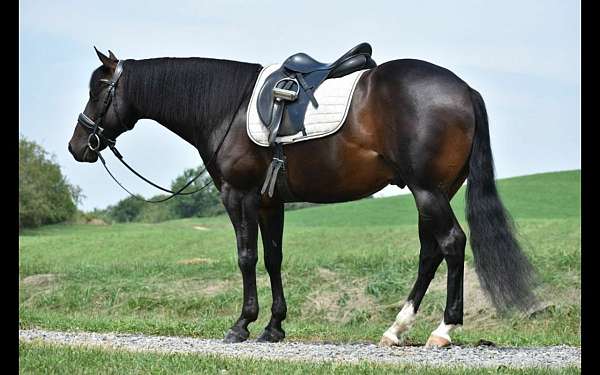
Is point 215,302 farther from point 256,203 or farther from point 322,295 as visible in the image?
point 256,203

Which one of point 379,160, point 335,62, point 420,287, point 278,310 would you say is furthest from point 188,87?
point 420,287

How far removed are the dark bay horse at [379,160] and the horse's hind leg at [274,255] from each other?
12mm

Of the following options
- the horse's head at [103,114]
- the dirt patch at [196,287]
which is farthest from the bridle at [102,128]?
the dirt patch at [196,287]

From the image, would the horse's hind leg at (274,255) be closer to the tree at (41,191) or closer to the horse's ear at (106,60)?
the horse's ear at (106,60)

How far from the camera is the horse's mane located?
9109 mm

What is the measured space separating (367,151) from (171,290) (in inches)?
284

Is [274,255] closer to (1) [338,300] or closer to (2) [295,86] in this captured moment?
(2) [295,86]

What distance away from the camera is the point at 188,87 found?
924 cm

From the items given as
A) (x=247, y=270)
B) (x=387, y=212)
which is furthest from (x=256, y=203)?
(x=387, y=212)

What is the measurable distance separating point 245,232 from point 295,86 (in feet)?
5.02

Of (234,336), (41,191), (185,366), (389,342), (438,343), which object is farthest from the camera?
(41,191)

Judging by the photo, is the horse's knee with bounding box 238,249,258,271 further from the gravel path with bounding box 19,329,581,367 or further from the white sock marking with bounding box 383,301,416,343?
the white sock marking with bounding box 383,301,416,343

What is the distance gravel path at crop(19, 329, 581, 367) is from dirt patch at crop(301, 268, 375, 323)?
4.16 meters

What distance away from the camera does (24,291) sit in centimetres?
1546
